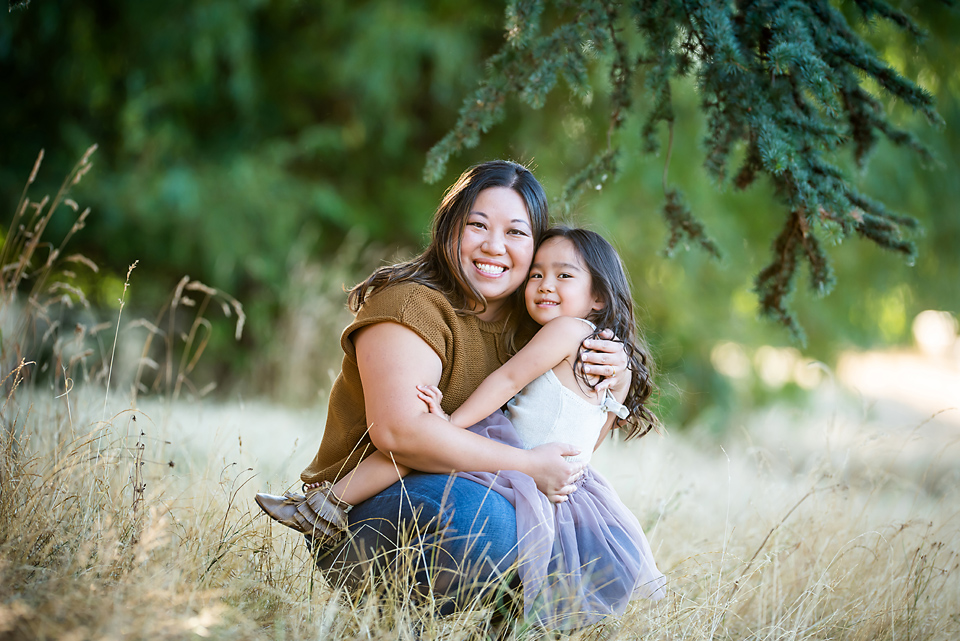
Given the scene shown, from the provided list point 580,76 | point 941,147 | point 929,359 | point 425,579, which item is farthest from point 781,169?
point 929,359

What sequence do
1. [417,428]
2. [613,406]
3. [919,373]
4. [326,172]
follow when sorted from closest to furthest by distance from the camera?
[417,428]
[613,406]
[326,172]
[919,373]

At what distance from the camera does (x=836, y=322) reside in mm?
6457

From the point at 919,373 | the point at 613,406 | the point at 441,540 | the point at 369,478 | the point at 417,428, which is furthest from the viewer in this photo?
the point at 919,373

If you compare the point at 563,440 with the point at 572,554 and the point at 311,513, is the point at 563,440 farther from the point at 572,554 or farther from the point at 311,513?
the point at 311,513

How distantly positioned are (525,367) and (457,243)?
481 millimetres

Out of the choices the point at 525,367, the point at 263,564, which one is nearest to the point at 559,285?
the point at 525,367

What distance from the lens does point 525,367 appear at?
2090mm

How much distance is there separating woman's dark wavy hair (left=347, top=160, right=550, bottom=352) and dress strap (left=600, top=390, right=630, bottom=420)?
0.37 metres

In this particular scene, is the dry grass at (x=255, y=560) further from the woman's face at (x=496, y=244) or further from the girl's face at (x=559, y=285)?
the woman's face at (x=496, y=244)

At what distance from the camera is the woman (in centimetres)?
187

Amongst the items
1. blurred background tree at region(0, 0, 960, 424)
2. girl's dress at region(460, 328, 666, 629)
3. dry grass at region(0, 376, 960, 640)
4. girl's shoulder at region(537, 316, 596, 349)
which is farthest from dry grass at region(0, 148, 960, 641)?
blurred background tree at region(0, 0, 960, 424)

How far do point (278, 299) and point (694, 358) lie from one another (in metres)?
4.10

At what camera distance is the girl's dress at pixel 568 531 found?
73.1 inches

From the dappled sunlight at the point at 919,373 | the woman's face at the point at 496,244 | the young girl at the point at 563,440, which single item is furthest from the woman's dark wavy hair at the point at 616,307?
the dappled sunlight at the point at 919,373
